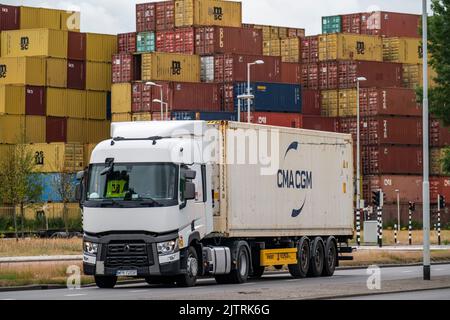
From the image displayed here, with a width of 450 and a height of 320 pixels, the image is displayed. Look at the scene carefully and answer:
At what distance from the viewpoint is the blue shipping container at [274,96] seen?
95750 millimetres

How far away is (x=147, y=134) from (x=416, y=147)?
7408 cm

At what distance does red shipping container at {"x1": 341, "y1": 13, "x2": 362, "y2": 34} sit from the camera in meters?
122

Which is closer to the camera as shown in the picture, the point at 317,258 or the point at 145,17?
the point at 317,258

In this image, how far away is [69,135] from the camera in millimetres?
105688

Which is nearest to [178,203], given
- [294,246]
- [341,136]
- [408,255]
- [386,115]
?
[294,246]

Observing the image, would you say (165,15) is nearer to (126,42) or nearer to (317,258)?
(126,42)

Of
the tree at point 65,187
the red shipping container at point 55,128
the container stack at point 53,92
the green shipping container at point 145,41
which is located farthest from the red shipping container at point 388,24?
the tree at point 65,187

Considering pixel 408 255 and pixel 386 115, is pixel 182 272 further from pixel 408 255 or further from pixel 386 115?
pixel 386 115

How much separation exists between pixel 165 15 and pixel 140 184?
3032 inches

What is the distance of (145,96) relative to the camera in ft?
321

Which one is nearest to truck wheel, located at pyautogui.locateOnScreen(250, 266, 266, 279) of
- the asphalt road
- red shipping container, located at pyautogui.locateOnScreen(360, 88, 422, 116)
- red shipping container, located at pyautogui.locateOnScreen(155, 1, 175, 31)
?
the asphalt road

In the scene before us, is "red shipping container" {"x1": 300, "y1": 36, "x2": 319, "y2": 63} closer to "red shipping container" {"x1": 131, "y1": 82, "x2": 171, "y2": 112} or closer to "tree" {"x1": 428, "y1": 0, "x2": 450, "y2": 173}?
"red shipping container" {"x1": 131, "y1": 82, "x2": 171, "y2": 112}

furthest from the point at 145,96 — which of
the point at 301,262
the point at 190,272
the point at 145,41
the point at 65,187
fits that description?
the point at 190,272

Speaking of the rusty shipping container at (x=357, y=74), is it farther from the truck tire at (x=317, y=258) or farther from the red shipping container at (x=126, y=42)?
the truck tire at (x=317, y=258)
